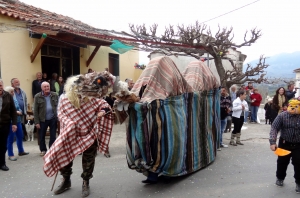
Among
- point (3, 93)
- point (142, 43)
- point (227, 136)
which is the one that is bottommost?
point (227, 136)

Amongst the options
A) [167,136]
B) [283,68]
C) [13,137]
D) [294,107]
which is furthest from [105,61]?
[283,68]

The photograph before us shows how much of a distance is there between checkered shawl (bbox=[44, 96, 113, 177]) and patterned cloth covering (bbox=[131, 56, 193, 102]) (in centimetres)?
66

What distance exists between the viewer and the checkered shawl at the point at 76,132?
11.7ft

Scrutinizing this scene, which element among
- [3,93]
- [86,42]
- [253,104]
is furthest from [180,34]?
[3,93]

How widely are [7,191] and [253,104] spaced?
9804mm

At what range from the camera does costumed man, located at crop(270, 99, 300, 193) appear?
4.00 m

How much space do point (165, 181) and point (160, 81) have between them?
1.62m

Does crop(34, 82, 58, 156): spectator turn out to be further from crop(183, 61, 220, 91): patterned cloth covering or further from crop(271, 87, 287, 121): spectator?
crop(271, 87, 287, 121): spectator

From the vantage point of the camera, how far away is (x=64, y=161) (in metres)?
3.63

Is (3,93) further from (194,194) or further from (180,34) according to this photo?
(180,34)

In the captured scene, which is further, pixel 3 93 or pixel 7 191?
pixel 3 93

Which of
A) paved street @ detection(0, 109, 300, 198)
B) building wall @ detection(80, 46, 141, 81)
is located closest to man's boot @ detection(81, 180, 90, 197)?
paved street @ detection(0, 109, 300, 198)

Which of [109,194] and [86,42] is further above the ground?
[86,42]

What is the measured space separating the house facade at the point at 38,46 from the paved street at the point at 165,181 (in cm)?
364
